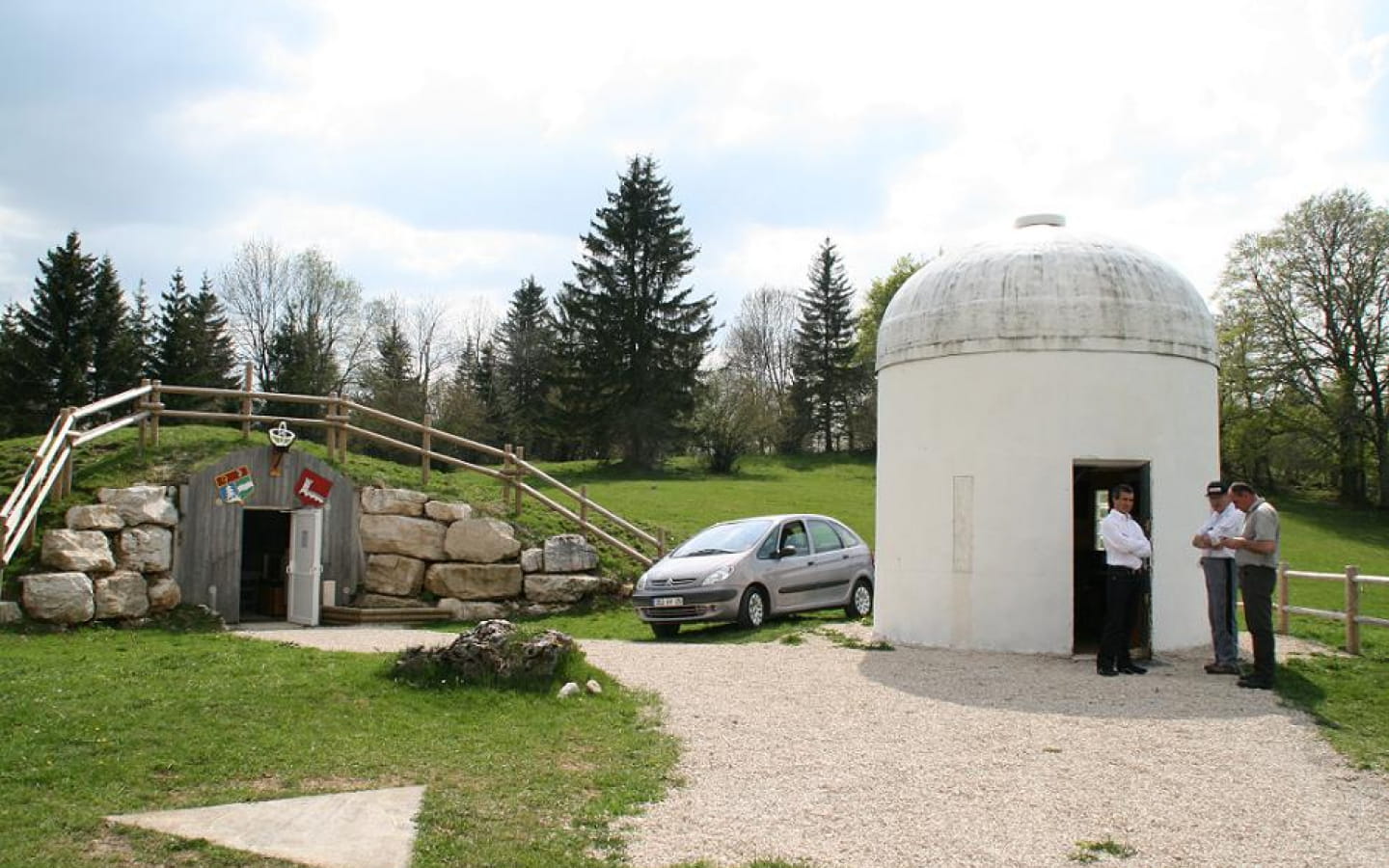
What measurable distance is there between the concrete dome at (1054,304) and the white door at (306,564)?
9.23 metres

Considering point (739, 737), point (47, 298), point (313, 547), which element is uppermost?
point (47, 298)

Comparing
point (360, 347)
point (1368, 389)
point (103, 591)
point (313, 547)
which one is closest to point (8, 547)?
point (103, 591)

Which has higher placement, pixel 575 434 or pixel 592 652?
pixel 575 434

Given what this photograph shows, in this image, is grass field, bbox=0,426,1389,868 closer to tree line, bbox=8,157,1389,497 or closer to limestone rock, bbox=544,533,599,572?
limestone rock, bbox=544,533,599,572

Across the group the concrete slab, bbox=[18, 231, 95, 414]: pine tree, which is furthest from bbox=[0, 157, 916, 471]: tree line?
the concrete slab

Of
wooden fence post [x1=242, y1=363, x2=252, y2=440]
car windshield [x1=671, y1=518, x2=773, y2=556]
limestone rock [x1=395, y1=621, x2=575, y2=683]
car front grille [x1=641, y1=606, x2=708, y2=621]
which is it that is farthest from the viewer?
wooden fence post [x1=242, y1=363, x2=252, y2=440]

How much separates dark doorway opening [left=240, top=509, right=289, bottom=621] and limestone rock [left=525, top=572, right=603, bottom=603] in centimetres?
429

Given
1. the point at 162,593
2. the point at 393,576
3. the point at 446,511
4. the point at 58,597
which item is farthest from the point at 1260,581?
the point at 58,597

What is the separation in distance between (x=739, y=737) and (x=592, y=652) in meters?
4.67

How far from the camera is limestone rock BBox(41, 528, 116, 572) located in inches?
543

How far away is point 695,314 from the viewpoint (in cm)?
4194

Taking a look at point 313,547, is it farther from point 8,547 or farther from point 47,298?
point 47,298

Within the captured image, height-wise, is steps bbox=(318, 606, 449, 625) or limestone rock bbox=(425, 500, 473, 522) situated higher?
limestone rock bbox=(425, 500, 473, 522)

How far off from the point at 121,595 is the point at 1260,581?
528 inches
